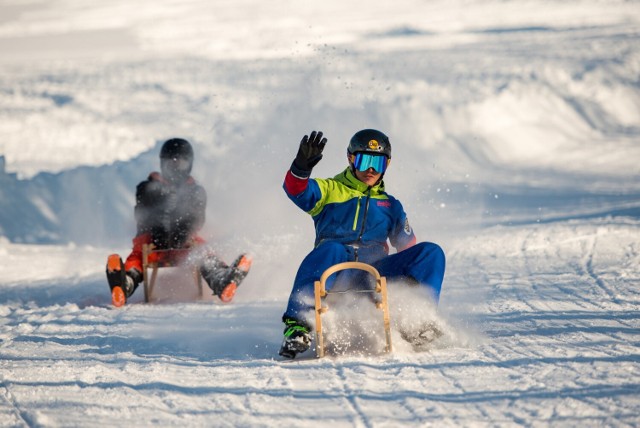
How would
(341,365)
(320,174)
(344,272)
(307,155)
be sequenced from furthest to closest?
1. (320,174)
2. (344,272)
3. (307,155)
4. (341,365)

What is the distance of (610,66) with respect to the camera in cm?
1911

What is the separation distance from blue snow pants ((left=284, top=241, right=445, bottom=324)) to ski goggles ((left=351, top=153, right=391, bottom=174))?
549 millimetres

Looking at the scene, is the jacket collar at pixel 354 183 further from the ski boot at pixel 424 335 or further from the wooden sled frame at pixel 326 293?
the ski boot at pixel 424 335

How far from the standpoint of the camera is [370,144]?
4.86 m

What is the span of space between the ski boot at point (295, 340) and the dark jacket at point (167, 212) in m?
3.03

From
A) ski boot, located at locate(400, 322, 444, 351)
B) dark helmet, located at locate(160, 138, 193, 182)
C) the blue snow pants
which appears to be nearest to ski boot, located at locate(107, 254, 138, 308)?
dark helmet, located at locate(160, 138, 193, 182)

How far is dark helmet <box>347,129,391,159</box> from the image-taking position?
191 inches

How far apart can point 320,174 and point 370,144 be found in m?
6.53

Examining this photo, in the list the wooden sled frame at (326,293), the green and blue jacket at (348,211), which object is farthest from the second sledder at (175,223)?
the wooden sled frame at (326,293)

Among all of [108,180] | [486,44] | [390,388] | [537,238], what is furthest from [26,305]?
[486,44]

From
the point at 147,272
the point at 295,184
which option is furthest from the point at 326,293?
the point at 147,272

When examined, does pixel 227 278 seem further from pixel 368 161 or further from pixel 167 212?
pixel 368 161

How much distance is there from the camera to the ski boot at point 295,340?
4223mm

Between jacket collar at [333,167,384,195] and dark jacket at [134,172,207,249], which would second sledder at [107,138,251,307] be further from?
jacket collar at [333,167,384,195]
